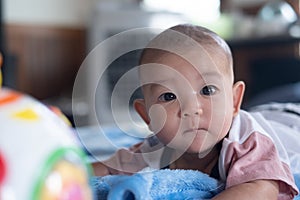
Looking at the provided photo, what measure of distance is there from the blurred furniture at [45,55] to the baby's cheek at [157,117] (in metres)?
2.50

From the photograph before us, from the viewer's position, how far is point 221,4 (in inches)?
126

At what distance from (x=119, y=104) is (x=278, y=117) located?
11.9 inches

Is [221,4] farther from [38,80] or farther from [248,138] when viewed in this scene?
[248,138]

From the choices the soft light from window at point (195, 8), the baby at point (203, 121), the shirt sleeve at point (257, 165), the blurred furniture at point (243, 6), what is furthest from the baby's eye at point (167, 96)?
the blurred furniture at point (243, 6)

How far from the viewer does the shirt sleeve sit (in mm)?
580

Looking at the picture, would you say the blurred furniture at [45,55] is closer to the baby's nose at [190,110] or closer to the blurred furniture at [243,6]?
the blurred furniture at [243,6]

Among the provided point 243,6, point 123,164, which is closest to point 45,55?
point 243,6

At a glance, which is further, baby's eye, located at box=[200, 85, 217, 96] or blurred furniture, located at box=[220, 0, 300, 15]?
blurred furniture, located at box=[220, 0, 300, 15]

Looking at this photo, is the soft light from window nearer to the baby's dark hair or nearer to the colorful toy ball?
the baby's dark hair

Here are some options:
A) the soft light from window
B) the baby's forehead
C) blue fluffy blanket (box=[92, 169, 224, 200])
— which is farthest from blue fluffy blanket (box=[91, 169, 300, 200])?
the soft light from window

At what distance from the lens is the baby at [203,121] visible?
556 mm

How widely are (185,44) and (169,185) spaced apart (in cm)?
15

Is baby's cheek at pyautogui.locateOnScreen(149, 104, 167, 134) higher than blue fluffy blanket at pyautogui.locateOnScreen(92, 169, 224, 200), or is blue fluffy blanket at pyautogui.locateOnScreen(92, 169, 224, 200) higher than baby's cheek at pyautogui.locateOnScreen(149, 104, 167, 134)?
baby's cheek at pyautogui.locateOnScreen(149, 104, 167, 134)

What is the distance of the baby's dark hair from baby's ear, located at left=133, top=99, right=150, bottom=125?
0.05 meters
